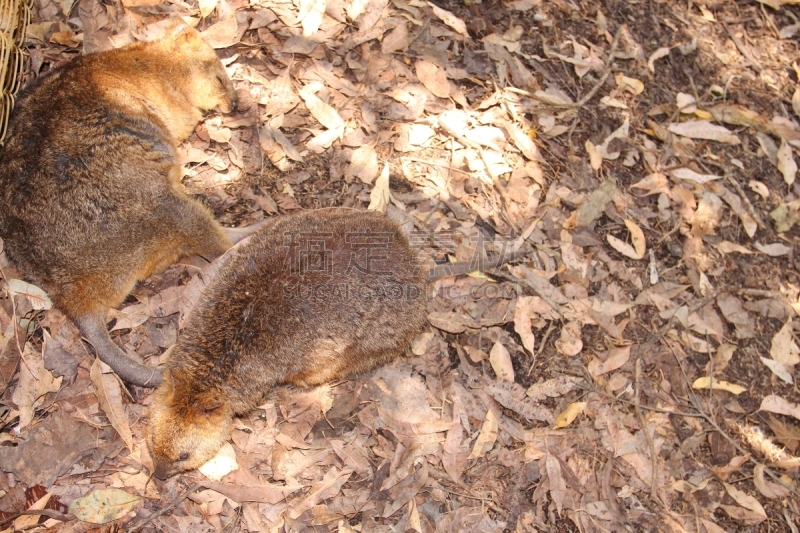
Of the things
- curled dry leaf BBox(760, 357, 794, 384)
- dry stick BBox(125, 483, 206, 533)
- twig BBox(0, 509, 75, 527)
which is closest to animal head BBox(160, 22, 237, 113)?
dry stick BBox(125, 483, 206, 533)

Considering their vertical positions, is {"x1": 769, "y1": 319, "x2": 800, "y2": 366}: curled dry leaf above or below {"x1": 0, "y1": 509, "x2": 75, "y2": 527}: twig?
below

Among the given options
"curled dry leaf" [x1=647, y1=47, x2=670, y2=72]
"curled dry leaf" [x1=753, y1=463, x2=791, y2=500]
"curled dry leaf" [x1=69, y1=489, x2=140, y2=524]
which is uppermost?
"curled dry leaf" [x1=647, y1=47, x2=670, y2=72]

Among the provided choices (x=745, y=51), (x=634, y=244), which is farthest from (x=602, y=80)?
(x=745, y=51)

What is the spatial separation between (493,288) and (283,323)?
1874 millimetres

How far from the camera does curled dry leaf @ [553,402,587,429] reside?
4.68 metres

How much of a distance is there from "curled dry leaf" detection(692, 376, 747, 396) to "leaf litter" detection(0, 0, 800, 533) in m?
0.02

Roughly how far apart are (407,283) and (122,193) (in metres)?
1.99

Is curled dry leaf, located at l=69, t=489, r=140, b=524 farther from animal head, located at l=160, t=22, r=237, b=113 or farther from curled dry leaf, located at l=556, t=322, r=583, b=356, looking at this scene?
curled dry leaf, located at l=556, t=322, r=583, b=356

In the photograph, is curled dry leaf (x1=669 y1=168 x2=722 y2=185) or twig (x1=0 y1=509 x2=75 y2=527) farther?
curled dry leaf (x1=669 y1=168 x2=722 y2=185)

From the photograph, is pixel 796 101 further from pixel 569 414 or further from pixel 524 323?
pixel 569 414

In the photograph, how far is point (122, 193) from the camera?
4203 millimetres

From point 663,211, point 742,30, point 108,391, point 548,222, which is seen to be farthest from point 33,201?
point 742,30

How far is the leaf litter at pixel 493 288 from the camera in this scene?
413 centimetres

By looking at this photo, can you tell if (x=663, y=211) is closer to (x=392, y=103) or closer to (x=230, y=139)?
(x=392, y=103)
